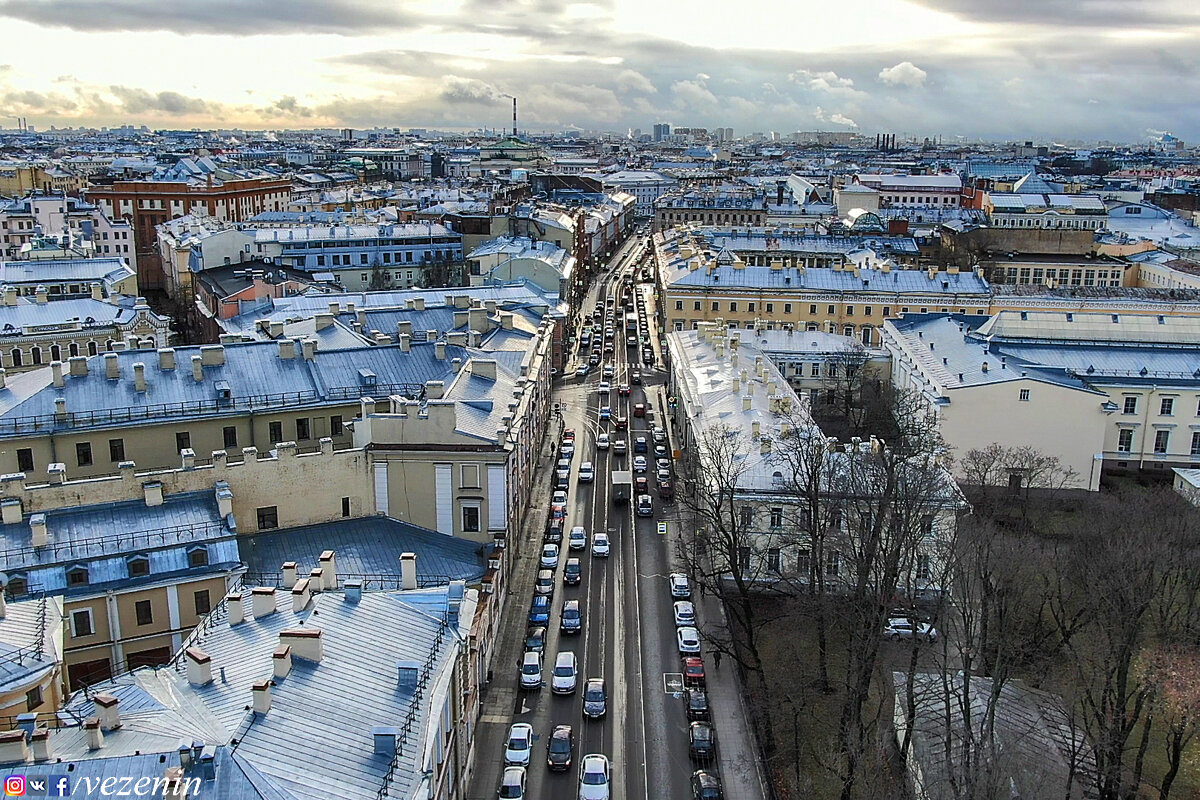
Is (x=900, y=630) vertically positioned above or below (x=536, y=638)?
above

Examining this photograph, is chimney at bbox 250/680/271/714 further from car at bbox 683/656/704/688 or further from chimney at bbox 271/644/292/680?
car at bbox 683/656/704/688

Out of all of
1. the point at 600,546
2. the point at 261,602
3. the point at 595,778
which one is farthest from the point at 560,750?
the point at 600,546

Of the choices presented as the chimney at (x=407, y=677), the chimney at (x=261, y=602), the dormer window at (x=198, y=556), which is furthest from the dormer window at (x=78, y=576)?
the chimney at (x=407, y=677)

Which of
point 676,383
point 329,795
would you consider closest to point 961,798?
point 329,795

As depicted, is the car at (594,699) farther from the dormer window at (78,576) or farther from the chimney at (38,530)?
the chimney at (38,530)

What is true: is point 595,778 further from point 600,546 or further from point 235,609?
point 600,546

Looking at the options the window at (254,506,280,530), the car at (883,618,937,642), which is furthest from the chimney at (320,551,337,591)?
the car at (883,618,937,642)

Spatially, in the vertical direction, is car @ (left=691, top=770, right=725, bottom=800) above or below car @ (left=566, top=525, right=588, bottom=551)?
below

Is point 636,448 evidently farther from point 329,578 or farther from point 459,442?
point 329,578
